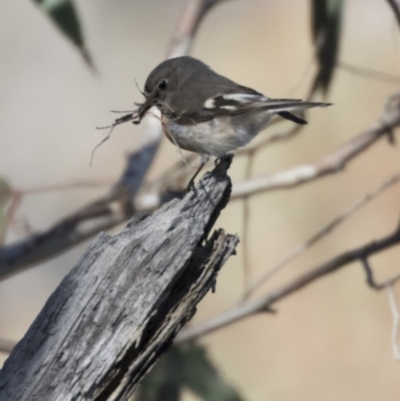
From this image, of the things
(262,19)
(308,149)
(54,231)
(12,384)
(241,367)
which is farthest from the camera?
(262,19)

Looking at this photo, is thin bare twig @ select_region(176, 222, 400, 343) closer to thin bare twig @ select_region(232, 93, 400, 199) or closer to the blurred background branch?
the blurred background branch

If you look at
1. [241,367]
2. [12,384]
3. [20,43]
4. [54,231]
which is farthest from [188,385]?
[20,43]

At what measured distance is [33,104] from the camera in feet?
21.7

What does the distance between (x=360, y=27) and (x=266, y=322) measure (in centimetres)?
293

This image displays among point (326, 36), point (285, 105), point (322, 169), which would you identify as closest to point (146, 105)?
point (285, 105)

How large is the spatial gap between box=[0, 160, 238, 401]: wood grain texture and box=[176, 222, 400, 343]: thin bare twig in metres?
1.12

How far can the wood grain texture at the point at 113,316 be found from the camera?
1.11m

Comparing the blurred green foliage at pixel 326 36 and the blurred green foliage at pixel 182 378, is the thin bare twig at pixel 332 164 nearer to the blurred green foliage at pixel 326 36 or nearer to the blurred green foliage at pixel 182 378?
the blurred green foliage at pixel 326 36

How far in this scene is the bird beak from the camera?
1.79m

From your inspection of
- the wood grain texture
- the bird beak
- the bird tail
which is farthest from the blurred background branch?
the wood grain texture

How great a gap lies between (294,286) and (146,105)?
29.9 inches

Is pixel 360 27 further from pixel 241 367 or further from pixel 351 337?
pixel 241 367

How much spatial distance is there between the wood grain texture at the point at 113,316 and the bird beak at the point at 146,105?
0.63m

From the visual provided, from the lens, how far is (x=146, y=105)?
6.14 ft
